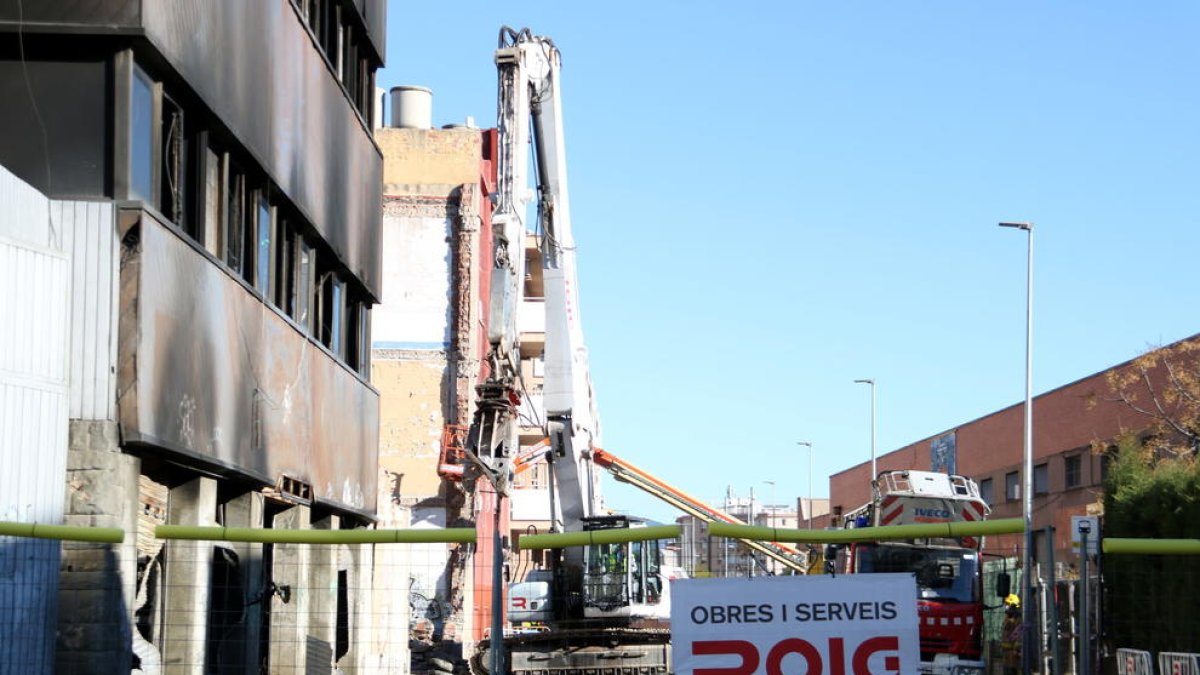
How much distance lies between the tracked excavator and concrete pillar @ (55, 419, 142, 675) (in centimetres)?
1165

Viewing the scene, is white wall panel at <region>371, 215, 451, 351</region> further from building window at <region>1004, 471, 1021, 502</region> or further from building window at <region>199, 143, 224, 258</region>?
building window at <region>199, 143, 224, 258</region>

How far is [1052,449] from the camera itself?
184ft

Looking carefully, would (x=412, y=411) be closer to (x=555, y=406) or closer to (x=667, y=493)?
(x=667, y=493)

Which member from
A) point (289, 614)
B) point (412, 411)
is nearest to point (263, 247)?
point (289, 614)

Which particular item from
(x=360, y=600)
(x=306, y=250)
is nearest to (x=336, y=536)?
(x=306, y=250)

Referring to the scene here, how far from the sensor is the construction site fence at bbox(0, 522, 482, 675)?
10609 mm

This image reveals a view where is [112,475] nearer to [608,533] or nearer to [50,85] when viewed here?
[50,85]

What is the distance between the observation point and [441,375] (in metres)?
50.8

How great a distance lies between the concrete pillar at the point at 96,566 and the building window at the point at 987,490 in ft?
168

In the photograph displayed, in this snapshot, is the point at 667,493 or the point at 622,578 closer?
the point at 622,578

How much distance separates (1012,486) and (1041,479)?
2.81 m

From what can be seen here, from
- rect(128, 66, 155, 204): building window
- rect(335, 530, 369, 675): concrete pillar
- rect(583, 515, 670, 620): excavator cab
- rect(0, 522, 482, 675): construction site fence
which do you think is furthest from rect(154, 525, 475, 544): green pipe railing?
rect(583, 515, 670, 620): excavator cab

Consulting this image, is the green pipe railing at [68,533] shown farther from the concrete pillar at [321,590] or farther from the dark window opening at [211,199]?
the concrete pillar at [321,590]

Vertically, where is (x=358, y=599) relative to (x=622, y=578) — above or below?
below
